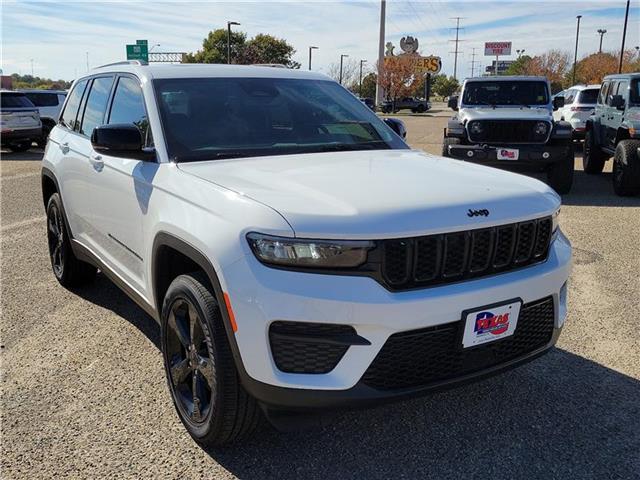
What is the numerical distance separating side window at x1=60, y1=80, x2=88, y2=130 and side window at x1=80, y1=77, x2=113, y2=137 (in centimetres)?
27

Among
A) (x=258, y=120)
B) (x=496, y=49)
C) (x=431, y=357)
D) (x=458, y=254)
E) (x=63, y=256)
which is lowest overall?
(x=63, y=256)

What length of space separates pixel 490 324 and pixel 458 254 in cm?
33

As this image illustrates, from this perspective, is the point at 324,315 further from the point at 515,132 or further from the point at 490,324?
the point at 515,132

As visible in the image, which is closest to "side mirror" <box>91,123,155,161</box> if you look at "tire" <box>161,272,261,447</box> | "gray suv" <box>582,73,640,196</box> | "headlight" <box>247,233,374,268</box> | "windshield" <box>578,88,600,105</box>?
"tire" <box>161,272,261,447</box>

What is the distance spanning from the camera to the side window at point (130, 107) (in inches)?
137

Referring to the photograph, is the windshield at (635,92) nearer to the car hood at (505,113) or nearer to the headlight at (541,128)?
the car hood at (505,113)

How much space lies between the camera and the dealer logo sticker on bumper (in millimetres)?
2480

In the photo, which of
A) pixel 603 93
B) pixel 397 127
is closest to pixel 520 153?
pixel 603 93

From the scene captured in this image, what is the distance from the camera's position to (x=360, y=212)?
236 centimetres

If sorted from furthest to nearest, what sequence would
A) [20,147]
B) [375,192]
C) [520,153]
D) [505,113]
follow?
1. [20,147]
2. [505,113]
3. [520,153]
4. [375,192]

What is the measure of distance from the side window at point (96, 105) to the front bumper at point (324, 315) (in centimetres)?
245

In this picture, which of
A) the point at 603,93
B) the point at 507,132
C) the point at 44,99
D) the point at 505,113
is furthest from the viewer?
the point at 44,99

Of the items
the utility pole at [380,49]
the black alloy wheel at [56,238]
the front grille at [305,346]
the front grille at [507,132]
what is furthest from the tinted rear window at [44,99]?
the utility pole at [380,49]

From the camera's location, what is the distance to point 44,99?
64.5 feet
